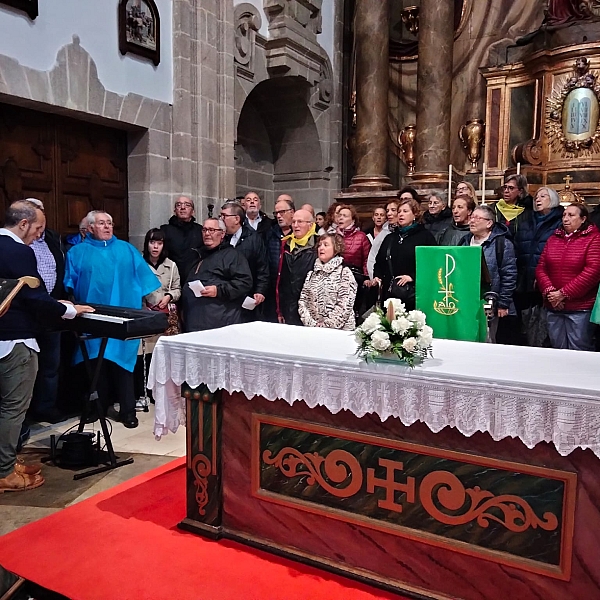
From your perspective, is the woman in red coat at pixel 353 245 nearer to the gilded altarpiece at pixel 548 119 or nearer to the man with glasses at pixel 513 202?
the man with glasses at pixel 513 202

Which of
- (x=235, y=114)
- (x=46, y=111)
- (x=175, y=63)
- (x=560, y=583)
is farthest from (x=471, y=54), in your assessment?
(x=560, y=583)

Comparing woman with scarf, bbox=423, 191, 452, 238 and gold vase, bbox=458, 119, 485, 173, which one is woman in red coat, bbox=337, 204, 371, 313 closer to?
woman with scarf, bbox=423, 191, 452, 238

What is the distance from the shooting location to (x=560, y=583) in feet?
7.63

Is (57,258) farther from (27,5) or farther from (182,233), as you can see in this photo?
(27,5)

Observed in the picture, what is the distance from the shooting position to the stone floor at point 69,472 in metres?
3.60

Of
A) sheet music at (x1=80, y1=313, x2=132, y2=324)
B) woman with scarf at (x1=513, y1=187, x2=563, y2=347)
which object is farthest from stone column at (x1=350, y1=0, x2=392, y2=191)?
sheet music at (x1=80, y1=313, x2=132, y2=324)

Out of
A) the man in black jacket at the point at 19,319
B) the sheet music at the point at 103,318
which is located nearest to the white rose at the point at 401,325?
the sheet music at the point at 103,318

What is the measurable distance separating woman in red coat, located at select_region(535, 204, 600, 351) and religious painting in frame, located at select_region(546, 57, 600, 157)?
13.3 ft

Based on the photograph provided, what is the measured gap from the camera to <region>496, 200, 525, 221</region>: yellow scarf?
5898 millimetres

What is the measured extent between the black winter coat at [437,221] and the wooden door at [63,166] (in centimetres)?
347

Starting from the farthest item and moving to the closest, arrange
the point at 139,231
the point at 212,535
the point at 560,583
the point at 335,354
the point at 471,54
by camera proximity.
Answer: the point at 471,54 < the point at 139,231 < the point at 212,535 < the point at 335,354 < the point at 560,583

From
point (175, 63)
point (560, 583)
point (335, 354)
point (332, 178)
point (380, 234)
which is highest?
point (175, 63)

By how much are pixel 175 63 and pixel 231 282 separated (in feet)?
11.1

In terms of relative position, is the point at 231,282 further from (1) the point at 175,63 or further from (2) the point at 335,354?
(1) the point at 175,63
